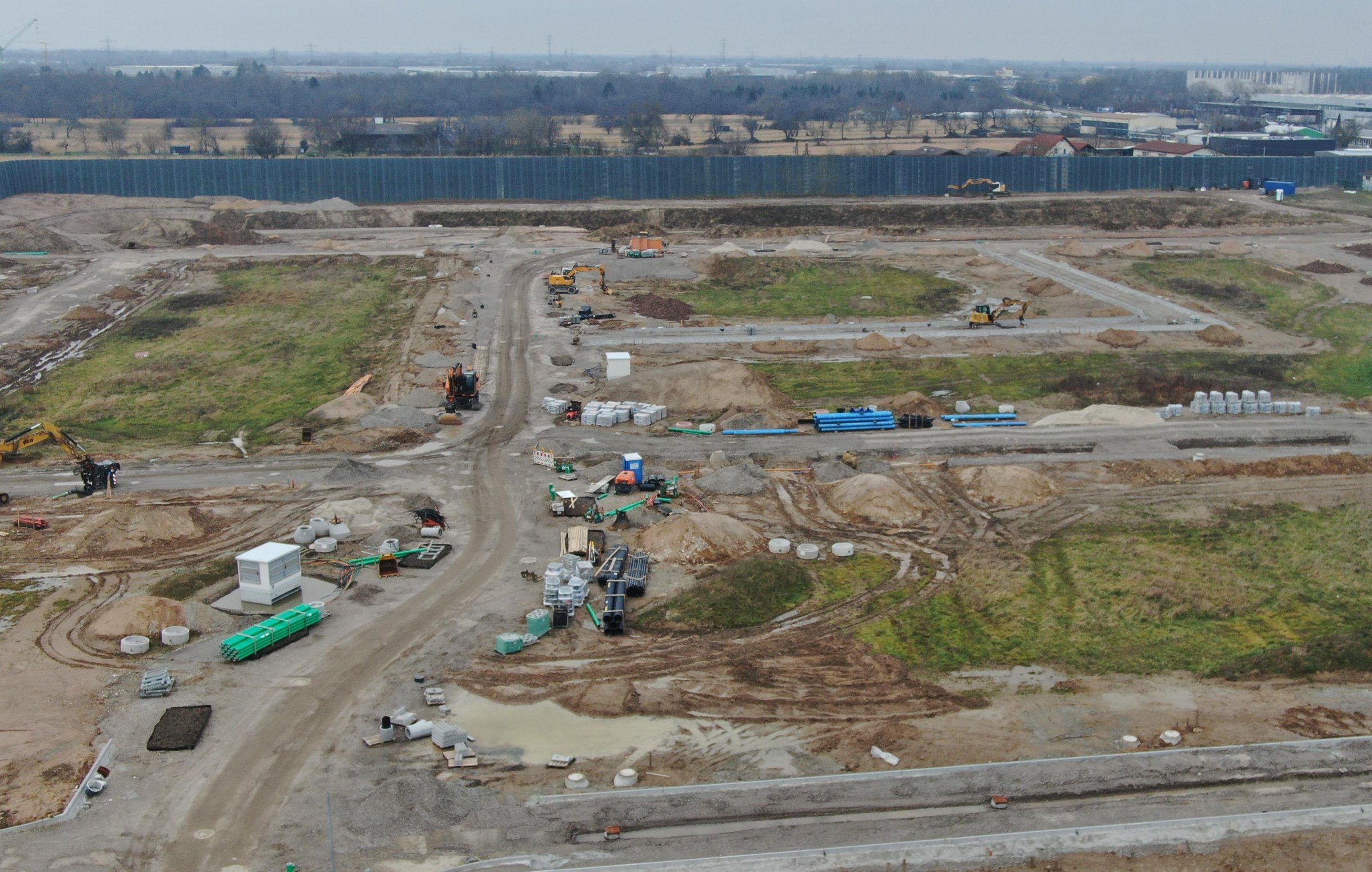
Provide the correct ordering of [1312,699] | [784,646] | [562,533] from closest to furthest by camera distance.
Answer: [1312,699] → [784,646] → [562,533]

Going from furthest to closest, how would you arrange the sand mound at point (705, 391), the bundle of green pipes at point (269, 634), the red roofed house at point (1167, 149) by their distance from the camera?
the red roofed house at point (1167, 149)
the sand mound at point (705, 391)
the bundle of green pipes at point (269, 634)

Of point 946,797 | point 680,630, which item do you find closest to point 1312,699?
point 946,797

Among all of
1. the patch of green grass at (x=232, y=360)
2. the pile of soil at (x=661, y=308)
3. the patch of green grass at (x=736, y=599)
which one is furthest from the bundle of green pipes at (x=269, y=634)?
the pile of soil at (x=661, y=308)

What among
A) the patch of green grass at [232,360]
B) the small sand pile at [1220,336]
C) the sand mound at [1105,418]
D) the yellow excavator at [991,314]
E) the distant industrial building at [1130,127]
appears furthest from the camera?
the distant industrial building at [1130,127]

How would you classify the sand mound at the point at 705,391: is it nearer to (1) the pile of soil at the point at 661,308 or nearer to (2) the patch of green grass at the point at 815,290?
(1) the pile of soil at the point at 661,308

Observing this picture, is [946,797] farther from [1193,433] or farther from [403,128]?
[403,128]

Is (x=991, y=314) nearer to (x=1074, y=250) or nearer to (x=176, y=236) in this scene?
(x=1074, y=250)
